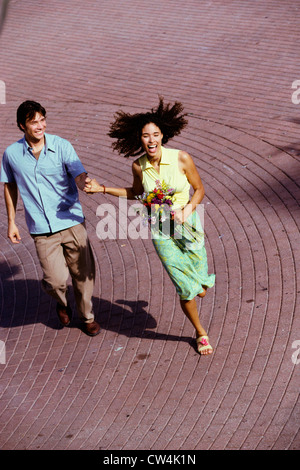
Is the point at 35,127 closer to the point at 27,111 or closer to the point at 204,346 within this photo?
the point at 27,111

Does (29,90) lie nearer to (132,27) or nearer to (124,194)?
(132,27)

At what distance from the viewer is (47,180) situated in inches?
225

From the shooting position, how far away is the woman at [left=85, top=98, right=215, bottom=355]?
17.5 feet

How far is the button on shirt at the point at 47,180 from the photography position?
223 inches

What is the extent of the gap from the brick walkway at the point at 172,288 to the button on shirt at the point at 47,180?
1.19m

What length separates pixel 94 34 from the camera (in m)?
13.7

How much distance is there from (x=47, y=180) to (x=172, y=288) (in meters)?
1.71

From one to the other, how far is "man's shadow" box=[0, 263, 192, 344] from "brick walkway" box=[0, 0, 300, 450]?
0.6 inches

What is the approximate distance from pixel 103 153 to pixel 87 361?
13.1 ft

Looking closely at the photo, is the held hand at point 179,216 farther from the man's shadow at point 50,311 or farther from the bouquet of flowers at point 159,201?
the man's shadow at point 50,311

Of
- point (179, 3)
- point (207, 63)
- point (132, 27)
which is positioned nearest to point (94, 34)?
point (132, 27)

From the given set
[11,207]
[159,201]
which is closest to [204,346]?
[159,201]

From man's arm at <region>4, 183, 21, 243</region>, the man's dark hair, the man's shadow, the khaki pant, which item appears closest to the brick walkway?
the man's shadow

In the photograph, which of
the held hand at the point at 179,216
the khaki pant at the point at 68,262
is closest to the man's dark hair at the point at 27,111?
the khaki pant at the point at 68,262
